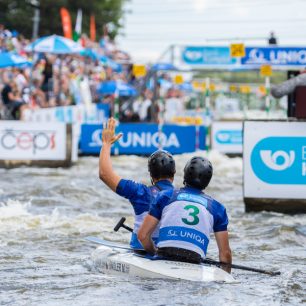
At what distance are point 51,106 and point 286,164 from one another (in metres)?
13.4

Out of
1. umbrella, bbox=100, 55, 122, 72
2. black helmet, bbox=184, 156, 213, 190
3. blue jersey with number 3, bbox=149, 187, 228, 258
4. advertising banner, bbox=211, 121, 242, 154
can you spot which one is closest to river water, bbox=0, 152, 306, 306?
blue jersey with number 3, bbox=149, 187, 228, 258

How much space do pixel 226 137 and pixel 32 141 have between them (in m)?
7.13

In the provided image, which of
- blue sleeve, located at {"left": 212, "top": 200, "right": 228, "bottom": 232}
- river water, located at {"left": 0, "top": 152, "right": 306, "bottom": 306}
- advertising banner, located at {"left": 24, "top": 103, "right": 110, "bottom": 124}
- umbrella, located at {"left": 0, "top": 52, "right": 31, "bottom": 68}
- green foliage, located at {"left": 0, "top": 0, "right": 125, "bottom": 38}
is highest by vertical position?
green foliage, located at {"left": 0, "top": 0, "right": 125, "bottom": 38}

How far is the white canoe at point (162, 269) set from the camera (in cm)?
823

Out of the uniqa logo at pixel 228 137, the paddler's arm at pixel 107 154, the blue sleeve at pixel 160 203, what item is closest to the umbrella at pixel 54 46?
the uniqa logo at pixel 228 137

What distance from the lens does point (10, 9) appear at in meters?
54.5

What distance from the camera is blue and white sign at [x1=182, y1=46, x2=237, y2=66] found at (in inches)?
1082

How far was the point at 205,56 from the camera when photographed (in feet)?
90.7

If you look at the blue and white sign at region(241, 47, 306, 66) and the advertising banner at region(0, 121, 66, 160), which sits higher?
the blue and white sign at region(241, 47, 306, 66)

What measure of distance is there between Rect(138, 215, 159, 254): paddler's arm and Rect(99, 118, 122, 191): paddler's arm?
0.48m

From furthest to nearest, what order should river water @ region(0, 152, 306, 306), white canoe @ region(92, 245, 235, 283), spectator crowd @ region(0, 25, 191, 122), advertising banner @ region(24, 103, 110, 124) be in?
1. spectator crowd @ region(0, 25, 191, 122)
2. advertising banner @ region(24, 103, 110, 124)
3. white canoe @ region(92, 245, 235, 283)
4. river water @ region(0, 152, 306, 306)

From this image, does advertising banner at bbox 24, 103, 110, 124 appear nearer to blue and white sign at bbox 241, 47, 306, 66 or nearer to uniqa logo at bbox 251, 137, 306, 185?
blue and white sign at bbox 241, 47, 306, 66

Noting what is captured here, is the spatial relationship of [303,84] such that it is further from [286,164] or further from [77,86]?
[77,86]

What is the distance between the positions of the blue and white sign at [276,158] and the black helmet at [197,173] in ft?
21.3
